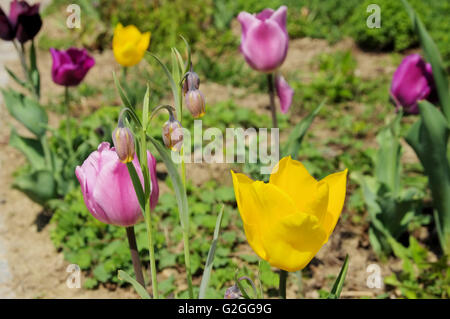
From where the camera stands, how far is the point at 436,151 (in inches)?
70.1

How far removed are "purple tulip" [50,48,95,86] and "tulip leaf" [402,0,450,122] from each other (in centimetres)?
139

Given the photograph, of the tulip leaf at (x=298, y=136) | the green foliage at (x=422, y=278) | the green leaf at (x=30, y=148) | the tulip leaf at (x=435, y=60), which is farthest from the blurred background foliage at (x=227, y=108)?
the tulip leaf at (x=435, y=60)

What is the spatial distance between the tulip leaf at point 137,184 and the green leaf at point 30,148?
160cm

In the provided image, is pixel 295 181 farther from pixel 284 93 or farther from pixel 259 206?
pixel 284 93

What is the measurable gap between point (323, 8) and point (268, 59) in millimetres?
3167

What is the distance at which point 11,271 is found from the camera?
2051 millimetres

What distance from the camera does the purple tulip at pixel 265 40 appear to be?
5.78ft

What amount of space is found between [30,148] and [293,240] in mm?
1845

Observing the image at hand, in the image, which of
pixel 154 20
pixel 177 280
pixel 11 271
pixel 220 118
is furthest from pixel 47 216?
pixel 154 20

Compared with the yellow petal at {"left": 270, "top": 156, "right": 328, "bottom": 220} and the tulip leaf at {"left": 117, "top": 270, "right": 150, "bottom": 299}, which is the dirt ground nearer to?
the tulip leaf at {"left": 117, "top": 270, "right": 150, "bottom": 299}

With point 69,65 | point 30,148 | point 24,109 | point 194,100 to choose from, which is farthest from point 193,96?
point 30,148

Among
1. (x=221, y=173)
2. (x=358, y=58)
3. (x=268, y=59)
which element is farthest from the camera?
(x=358, y=58)

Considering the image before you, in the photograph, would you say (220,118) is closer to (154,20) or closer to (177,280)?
(177,280)

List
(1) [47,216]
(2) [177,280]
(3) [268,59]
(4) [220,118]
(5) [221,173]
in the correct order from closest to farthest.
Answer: (3) [268,59] → (2) [177,280] → (1) [47,216] → (5) [221,173] → (4) [220,118]
